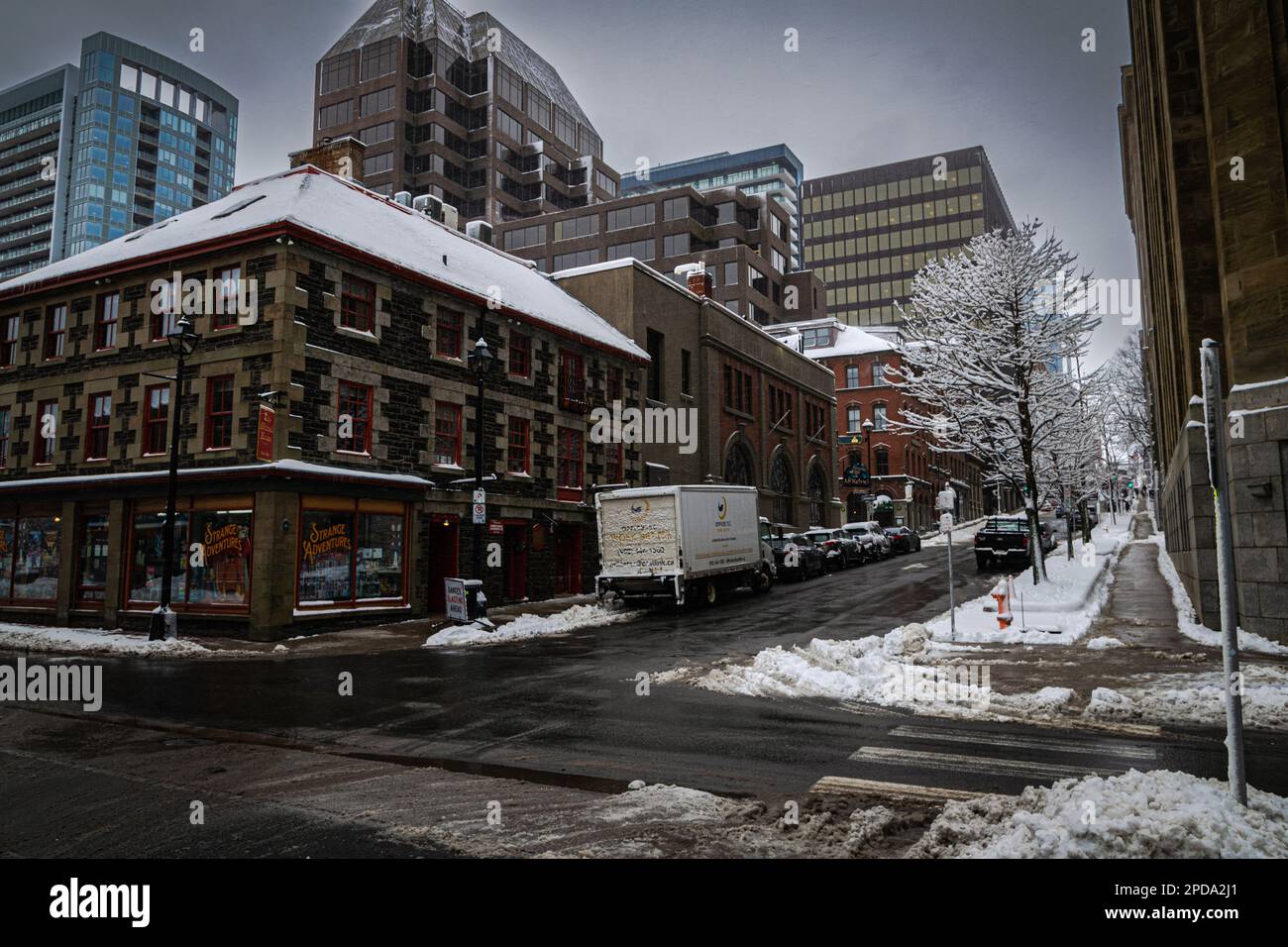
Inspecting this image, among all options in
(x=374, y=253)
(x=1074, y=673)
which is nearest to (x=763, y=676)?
(x=1074, y=673)

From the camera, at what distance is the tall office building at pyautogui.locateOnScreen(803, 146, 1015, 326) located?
381 feet

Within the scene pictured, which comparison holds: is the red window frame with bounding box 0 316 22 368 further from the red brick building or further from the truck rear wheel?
the red brick building

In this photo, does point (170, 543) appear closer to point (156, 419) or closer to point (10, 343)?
point (156, 419)

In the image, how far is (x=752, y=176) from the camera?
144m

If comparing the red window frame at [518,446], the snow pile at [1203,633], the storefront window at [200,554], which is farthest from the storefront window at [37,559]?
the snow pile at [1203,633]

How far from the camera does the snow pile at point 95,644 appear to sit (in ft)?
55.4

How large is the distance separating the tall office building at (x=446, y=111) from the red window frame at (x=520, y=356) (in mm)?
59599

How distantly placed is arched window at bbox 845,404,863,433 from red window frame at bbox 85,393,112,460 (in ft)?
196

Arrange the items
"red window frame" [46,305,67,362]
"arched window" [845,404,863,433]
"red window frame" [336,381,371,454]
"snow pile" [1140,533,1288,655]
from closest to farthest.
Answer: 1. "snow pile" [1140,533,1288,655]
2. "red window frame" [336,381,371,454]
3. "red window frame" [46,305,67,362]
4. "arched window" [845,404,863,433]

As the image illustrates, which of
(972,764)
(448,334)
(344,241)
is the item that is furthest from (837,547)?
(972,764)

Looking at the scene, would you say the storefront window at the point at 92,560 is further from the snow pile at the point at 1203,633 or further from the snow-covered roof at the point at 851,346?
the snow-covered roof at the point at 851,346

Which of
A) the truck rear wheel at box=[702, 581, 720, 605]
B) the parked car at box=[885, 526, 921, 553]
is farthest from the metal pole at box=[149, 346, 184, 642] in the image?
the parked car at box=[885, 526, 921, 553]
